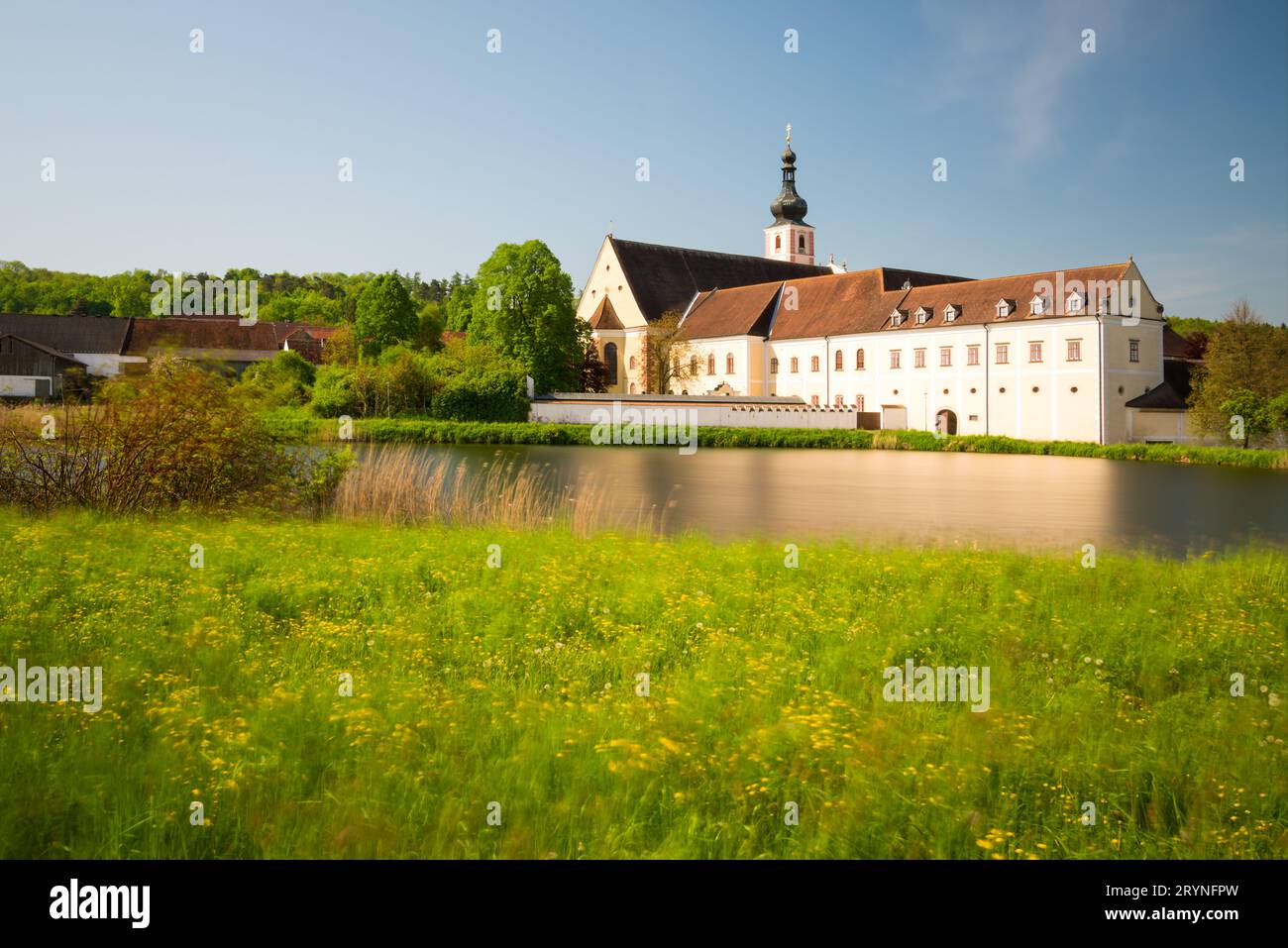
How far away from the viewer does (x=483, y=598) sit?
8.87 m

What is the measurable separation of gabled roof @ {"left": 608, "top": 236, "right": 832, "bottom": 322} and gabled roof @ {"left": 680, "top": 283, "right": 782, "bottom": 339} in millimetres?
2089

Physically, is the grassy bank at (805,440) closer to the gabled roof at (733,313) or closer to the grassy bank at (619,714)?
the gabled roof at (733,313)

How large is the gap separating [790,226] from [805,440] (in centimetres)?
4671

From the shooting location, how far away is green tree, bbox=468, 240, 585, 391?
191 ft

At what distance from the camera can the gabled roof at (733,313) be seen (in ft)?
221

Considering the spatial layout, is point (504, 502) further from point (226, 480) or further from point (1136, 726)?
point (1136, 726)

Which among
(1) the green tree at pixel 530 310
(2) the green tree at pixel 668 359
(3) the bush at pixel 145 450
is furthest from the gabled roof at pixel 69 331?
(3) the bush at pixel 145 450

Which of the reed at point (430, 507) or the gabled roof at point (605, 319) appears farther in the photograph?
the gabled roof at point (605, 319)

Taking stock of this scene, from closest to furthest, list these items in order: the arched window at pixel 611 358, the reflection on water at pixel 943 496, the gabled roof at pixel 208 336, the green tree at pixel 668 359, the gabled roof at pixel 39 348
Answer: the reflection on water at pixel 943 496 → the gabled roof at pixel 39 348 → the green tree at pixel 668 359 → the arched window at pixel 611 358 → the gabled roof at pixel 208 336

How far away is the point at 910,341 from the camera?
189 feet

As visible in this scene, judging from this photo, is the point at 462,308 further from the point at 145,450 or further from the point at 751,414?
the point at 145,450

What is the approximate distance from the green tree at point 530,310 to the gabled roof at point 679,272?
13897mm

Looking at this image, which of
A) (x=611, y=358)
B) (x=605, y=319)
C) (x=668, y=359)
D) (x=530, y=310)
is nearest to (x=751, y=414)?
(x=668, y=359)
